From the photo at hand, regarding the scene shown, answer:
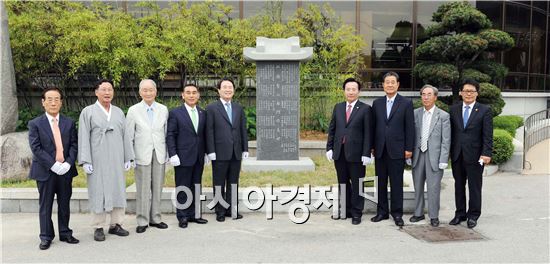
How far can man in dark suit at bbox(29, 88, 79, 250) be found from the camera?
4898 millimetres

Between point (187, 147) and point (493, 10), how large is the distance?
1354 cm

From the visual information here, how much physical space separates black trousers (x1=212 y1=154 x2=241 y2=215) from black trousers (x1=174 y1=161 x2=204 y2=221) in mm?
209

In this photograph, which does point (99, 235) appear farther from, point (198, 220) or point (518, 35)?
point (518, 35)

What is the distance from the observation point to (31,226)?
5844 millimetres

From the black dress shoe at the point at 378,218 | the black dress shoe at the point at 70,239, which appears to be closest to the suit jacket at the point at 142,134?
the black dress shoe at the point at 70,239

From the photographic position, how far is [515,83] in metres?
16.7

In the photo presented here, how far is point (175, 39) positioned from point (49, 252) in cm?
680

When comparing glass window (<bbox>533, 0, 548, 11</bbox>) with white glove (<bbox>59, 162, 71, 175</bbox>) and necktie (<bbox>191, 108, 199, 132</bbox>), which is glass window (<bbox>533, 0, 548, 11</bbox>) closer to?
necktie (<bbox>191, 108, 199, 132</bbox>)

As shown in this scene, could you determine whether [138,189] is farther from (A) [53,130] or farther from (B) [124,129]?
(A) [53,130]

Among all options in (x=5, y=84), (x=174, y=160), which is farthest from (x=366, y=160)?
(x=5, y=84)

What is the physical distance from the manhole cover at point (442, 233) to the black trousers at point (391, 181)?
31cm

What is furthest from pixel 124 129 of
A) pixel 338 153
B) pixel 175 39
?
pixel 175 39

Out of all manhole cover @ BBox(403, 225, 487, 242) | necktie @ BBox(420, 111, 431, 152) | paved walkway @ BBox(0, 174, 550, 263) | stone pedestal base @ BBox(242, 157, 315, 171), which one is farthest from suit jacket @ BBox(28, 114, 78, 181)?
necktie @ BBox(420, 111, 431, 152)

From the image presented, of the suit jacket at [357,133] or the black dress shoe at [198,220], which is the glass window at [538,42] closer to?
the suit jacket at [357,133]
